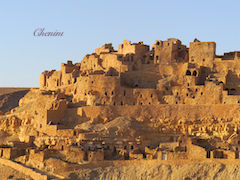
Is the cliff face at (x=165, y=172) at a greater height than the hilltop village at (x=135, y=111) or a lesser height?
lesser

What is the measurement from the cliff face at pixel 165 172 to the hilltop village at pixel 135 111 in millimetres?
1125

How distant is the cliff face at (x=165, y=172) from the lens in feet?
153

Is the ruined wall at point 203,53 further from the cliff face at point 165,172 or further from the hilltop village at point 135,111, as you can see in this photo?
the cliff face at point 165,172

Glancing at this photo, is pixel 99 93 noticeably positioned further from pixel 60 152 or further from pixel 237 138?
pixel 237 138

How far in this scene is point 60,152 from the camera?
5088cm

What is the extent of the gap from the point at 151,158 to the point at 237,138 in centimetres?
977

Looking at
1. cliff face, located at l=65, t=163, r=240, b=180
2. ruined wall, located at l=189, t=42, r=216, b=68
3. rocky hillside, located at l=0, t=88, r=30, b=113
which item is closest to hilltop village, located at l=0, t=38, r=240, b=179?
ruined wall, located at l=189, t=42, r=216, b=68

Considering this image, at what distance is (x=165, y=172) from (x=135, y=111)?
41.9ft

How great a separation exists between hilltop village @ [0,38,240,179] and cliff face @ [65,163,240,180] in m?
1.13

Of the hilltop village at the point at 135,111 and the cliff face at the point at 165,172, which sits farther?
the hilltop village at the point at 135,111

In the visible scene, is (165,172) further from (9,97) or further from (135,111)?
(9,97)

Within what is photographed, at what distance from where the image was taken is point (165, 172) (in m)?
47.5

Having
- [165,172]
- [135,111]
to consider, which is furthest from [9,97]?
[165,172]

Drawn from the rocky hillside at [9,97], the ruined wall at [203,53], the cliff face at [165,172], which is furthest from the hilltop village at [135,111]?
the rocky hillside at [9,97]
